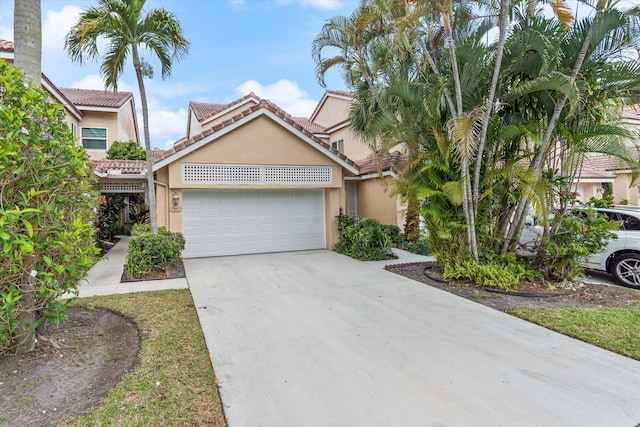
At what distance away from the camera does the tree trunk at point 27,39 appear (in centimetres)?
455

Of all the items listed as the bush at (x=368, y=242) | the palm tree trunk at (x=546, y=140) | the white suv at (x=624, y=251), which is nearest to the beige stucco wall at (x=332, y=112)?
the bush at (x=368, y=242)

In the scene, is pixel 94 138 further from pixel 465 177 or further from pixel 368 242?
pixel 465 177

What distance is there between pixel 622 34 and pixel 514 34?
1.89 m

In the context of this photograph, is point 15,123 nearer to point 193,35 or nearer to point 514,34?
point 193,35

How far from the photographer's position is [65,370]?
3.78 m

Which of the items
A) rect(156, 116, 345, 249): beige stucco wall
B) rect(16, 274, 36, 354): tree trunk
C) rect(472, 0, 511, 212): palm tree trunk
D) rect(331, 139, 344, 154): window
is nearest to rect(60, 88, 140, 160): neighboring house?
rect(156, 116, 345, 249): beige stucco wall

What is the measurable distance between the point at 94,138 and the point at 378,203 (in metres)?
15.7

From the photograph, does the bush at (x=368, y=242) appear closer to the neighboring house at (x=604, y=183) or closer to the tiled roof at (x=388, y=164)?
the tiled roof at (x=388, y=164)

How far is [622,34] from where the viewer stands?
6.54m

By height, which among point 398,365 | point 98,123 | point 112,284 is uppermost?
point 98,123

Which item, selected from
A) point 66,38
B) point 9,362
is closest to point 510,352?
point 9,362

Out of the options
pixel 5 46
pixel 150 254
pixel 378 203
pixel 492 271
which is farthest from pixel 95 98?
pixel 492 271

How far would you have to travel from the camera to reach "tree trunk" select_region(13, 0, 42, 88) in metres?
4.55

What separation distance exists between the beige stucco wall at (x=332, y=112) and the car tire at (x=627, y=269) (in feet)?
44.5
